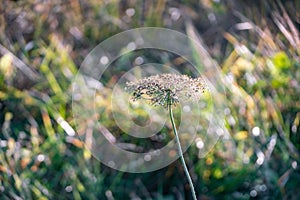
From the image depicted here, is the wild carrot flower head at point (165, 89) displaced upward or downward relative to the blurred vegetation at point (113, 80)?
upward

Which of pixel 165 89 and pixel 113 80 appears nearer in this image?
pixel 165 89

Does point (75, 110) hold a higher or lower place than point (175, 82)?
lower

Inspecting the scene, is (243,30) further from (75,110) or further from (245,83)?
(75,110)

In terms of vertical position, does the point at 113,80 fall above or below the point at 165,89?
below

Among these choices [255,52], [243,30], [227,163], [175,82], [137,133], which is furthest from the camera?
[243,30]

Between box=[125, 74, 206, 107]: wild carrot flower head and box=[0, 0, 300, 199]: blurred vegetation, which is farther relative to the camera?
box=[0, 0, 300, 199]: blurred vegetation

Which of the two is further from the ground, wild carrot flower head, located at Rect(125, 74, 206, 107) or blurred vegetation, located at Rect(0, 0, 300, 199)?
wild carrot flower head, located at Rect(125, 74, 206, 107)

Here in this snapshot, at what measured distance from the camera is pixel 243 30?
3.36 meters

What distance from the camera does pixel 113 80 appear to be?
3.07 metres

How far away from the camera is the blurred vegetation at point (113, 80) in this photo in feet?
8.39

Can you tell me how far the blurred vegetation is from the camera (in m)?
2.56

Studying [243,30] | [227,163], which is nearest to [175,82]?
[227,163]

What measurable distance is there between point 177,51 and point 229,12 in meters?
0.52

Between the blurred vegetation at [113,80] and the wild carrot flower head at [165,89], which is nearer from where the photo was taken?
the wild carrot flower head at [165,89]
